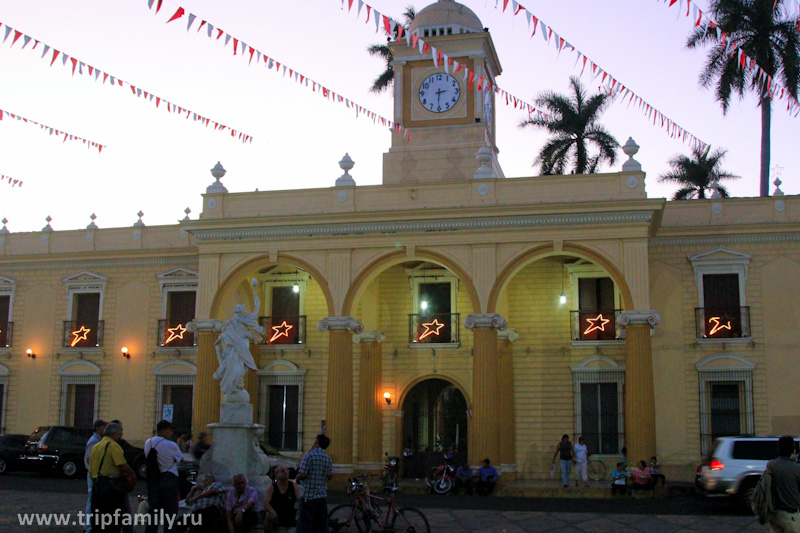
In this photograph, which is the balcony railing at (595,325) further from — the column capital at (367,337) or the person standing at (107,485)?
the person standing at (107,485)

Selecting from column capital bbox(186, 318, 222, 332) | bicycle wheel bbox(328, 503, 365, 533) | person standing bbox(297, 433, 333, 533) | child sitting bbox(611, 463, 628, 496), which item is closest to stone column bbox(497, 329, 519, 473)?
child sitting bbox(611, 463, 628, 496)

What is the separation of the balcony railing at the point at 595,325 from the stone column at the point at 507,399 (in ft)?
5.43

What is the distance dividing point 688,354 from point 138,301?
1649cm

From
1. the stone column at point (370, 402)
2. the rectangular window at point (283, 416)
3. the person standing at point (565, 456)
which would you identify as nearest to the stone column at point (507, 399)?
the person standing at point (565, 456)

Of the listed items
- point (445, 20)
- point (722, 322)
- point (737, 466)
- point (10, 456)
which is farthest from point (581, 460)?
point (10, 456)

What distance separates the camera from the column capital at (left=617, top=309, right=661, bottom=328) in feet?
72.3

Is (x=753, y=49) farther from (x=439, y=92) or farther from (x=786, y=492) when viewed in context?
(x=786, y=492)

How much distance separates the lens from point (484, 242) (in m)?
23.6

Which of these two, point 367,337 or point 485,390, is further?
point 367,337

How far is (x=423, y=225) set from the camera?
23.9 m

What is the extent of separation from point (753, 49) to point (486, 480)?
731 inches

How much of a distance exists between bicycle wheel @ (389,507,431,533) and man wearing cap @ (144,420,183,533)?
124 inches

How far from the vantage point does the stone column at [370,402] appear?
79.8 feet

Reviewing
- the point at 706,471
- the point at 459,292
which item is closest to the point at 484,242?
the point at 459,292
